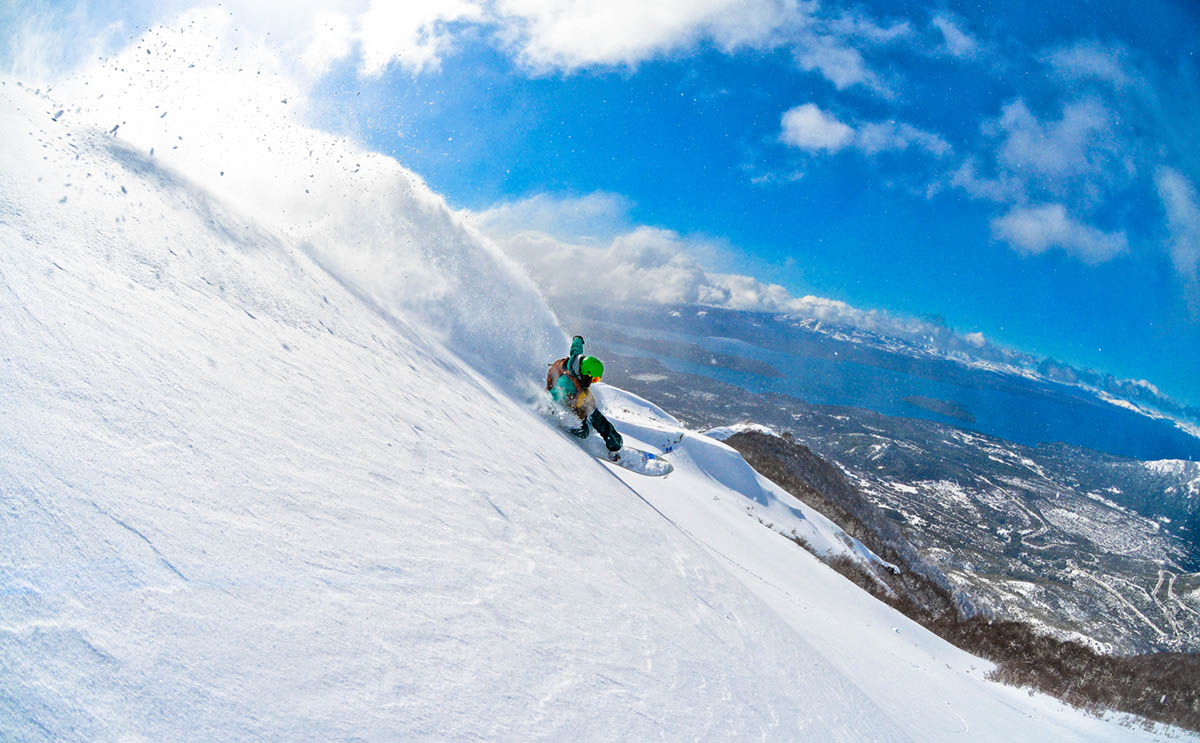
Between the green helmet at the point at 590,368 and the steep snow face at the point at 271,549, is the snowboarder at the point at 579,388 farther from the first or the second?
the steep snow face at the point at 271,549

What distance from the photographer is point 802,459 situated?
2622 centimetres

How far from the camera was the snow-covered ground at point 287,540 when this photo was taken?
1548 millimetres

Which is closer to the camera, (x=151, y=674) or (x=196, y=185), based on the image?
(x=151, y=674)

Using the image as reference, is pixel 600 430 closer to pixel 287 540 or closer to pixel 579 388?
pixel 579 388

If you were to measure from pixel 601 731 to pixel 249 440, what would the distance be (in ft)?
7.96

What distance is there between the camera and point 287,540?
2.28 m

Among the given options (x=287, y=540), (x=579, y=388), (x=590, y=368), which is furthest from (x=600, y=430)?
(x=287, y=540)

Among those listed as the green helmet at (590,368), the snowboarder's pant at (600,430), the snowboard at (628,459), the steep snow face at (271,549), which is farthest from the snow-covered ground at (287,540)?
the snowboard at (628,459)

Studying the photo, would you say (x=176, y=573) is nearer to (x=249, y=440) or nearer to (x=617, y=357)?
(x=249, y=440)

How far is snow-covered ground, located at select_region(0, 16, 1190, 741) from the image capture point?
1.55m

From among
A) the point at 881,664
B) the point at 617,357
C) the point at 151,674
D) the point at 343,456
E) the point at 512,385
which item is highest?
the point at 617,357

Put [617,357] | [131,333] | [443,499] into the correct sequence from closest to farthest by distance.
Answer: [131,333], [443,499], [617,357]

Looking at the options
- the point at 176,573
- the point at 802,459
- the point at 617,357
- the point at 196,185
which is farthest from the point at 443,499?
the point at 617,357

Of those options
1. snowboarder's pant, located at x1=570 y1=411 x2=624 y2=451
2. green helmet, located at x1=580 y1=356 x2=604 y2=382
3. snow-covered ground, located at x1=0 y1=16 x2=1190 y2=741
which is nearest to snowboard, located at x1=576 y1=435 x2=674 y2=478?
snowboarder's pant, located at x1=570 y1=411 x2=624 y2=451
